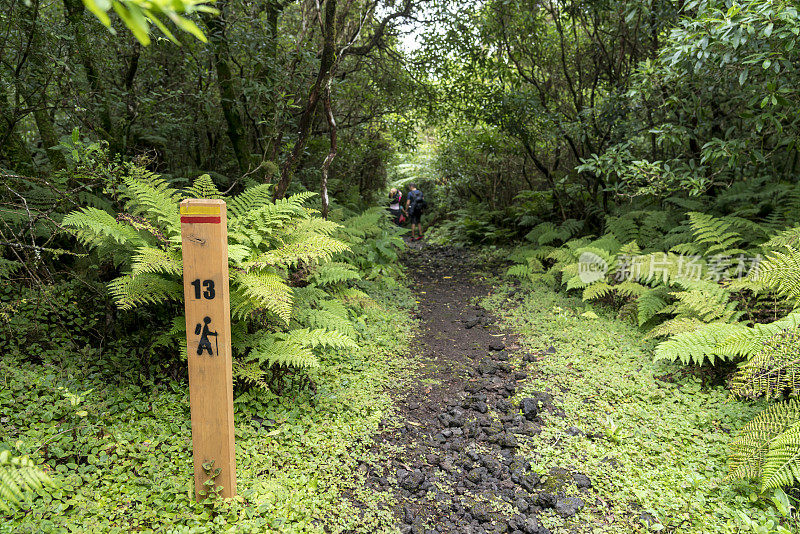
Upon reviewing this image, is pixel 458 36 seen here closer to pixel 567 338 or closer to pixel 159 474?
pixel 567 338

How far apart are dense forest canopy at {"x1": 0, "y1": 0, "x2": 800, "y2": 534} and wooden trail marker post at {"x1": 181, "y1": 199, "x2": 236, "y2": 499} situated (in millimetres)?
325

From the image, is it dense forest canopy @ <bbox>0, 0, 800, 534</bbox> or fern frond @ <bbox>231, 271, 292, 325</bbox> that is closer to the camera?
dense forest canopy @ <bbox>0, 0, 800, 534</bbox>

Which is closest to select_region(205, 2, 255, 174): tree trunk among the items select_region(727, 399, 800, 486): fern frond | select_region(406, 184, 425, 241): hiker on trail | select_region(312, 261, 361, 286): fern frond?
select_region(312, 261, 361, 286): fern frond

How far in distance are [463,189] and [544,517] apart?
13.9 metres

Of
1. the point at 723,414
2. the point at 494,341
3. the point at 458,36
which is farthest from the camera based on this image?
the point at 458,36

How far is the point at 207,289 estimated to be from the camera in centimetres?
263

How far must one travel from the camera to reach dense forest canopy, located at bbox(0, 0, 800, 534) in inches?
118

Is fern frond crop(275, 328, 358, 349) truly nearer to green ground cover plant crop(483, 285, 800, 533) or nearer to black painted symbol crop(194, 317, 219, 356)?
black painted symbol crop(194, 317, 219, 356)

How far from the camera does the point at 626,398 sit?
4.09 m

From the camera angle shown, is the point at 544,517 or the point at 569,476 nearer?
A: the point at 544,517

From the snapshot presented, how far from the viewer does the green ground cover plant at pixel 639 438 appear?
2.81 meters

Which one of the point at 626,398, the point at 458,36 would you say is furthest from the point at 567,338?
the point at 458,36

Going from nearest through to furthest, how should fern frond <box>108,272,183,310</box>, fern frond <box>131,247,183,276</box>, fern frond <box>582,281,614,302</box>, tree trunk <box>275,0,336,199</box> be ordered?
fern frond <box>131,247,183,276</box>, fern frond <box>108,272,183,310</box>, tree trunk <box>275,0,336,199</box>, fern frond <box>582,281,614,302</box>

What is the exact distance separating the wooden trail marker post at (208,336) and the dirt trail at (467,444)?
1114 millimetres
